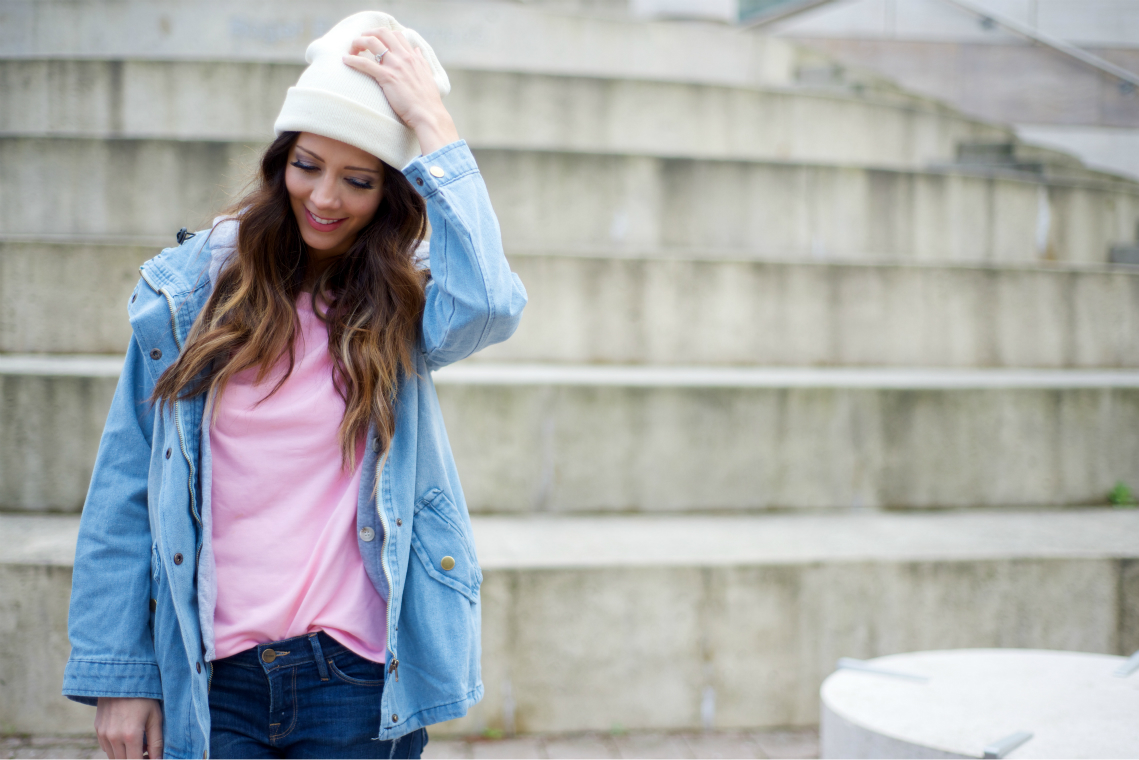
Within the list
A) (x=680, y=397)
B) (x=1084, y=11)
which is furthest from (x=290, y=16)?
(x=1084, y=11)

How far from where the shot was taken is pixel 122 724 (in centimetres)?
147

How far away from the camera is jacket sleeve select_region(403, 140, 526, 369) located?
152 centimetres

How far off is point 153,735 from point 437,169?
1116mm

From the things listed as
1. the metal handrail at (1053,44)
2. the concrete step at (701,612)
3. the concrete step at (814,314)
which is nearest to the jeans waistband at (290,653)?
the concrete step at (701,612)

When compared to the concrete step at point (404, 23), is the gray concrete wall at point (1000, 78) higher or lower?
higher

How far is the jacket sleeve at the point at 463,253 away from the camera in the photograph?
152cm

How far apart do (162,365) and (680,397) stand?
2807 mm

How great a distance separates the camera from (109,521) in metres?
1.47

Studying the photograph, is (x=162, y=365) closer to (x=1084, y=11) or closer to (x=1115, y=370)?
(x=1115, y=370)

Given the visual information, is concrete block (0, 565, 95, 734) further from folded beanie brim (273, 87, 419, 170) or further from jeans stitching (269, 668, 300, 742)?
folded beanie brim (273, 87, 419, 170)

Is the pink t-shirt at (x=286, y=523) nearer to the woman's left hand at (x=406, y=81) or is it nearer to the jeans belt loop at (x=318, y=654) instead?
the jeans belt loop at (x=318, y=654)

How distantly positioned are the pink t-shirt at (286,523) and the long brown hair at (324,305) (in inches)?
1.6

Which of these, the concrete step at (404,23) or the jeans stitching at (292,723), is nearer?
the jeans stitching at (292,723)

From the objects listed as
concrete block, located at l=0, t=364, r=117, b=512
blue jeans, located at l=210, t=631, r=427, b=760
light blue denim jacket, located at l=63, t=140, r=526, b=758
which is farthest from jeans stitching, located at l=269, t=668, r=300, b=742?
concrete block, located at l=0, t=364, r=117, b=512
